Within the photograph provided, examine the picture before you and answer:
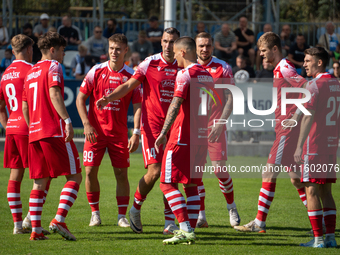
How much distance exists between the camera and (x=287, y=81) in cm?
605

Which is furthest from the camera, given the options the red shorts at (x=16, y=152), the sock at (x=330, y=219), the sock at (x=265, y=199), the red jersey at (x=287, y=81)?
the sock at (x=265, y=199)

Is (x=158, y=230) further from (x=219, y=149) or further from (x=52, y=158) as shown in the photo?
(x=52, y=158)

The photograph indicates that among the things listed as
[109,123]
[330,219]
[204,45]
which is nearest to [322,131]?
[330,219]

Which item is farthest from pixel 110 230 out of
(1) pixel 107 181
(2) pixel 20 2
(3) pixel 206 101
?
(2) pixel 20 2

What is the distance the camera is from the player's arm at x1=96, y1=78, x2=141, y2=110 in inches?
227

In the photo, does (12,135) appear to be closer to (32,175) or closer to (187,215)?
(32,175)

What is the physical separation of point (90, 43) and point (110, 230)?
11.0m

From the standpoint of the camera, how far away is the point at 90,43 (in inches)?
640

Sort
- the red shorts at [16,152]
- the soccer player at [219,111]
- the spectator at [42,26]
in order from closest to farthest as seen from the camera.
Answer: the red shorts at [16,152] → the soccer player at [219,111] → the spectator at [42,26]

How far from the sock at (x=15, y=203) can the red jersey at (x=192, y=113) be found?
2266 millimetres

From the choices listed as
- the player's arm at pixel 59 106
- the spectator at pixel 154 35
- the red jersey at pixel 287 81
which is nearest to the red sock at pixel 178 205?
the player's arm at pixel 59 106

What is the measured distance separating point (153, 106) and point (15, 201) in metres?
2.19

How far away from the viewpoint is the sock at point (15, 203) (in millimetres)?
6062

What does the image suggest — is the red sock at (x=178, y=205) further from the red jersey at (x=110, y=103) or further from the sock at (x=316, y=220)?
the red jersey at (x=110, y=103)
